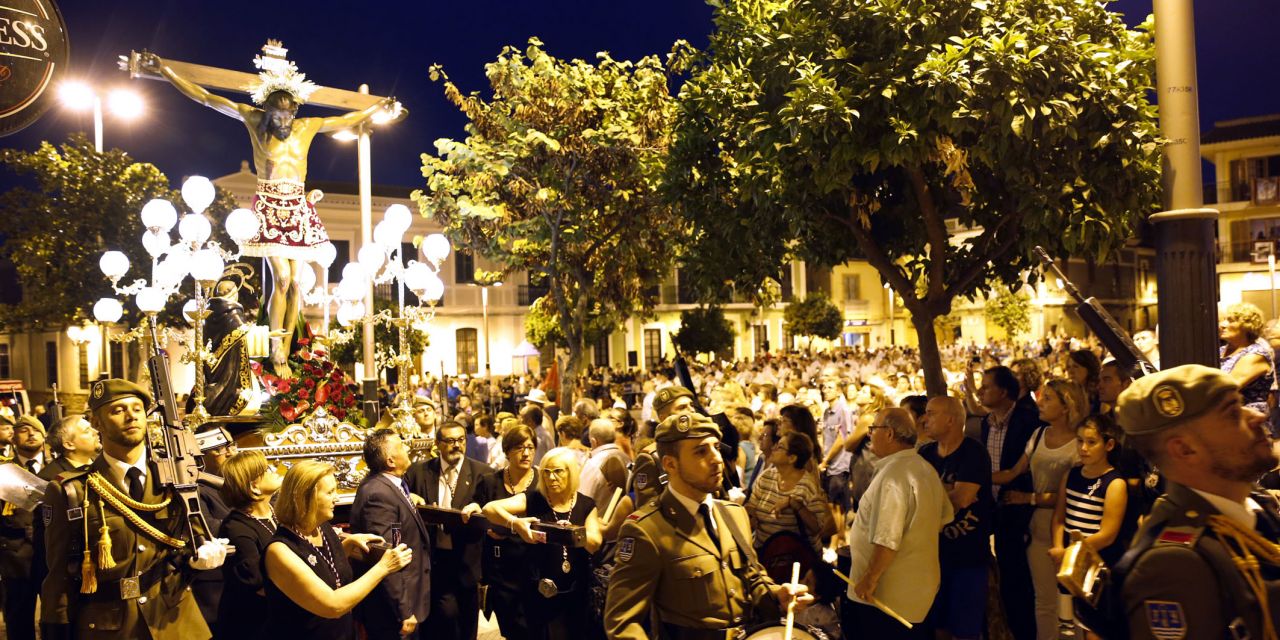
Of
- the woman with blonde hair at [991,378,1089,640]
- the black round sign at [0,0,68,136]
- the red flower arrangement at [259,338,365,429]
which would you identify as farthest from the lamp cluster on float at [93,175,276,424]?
the woman with blonde hair at [991,378,1089,640]

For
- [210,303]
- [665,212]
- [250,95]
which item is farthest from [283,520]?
[665,212]

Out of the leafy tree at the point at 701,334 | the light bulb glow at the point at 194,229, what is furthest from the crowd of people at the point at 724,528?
the leafy tree at the point at 701,334

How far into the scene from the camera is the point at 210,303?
9.84 m

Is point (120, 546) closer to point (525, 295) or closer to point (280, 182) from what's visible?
point (280, 182)

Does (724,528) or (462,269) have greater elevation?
(462,269)

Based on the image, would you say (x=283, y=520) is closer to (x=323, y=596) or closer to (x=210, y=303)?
(x=323, y=596)

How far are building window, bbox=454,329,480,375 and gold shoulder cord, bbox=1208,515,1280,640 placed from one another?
41.3 meters

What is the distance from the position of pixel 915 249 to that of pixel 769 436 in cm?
268

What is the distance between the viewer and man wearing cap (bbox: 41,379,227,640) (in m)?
4.28

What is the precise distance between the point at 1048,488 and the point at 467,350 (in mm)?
38455

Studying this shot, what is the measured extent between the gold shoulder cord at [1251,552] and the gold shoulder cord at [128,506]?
412 cm

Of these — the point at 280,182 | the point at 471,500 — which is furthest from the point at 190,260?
the point at 471,500

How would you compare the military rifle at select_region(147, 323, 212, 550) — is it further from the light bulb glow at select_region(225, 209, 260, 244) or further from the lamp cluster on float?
the light bulb glow at select_region(225, 209, 260, 244)

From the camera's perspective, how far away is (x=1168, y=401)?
245cm
